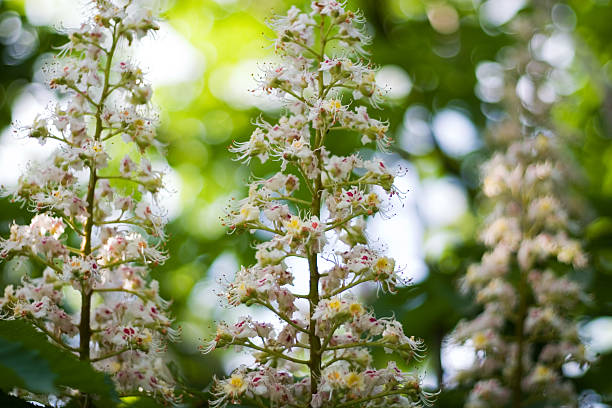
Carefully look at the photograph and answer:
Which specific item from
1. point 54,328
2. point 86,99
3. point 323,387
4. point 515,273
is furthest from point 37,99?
point 323,387

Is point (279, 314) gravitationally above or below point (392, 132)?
below

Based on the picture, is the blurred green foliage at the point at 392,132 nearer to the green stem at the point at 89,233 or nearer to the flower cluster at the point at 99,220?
the flower cluster at the point at 99,220

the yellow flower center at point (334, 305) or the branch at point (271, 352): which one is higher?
the yellow flower center at point (334, 305)

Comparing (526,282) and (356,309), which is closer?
(356,309)

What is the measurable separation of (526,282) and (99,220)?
9.56 feet

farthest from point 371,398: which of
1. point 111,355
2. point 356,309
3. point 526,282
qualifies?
point 526,282

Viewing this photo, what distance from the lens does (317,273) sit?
2799 mm

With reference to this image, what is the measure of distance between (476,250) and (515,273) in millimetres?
808

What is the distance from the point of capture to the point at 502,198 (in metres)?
5.18

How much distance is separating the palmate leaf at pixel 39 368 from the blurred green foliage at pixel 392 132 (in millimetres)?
2083

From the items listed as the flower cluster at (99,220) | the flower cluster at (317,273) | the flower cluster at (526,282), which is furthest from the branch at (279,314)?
the flower cluster at (526,282)

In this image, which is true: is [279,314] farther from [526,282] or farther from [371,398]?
[526,282]

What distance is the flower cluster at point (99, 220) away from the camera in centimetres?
300

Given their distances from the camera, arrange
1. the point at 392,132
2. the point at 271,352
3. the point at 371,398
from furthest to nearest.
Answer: the point at 392,132
the point at 271,352
the point at 371,398
